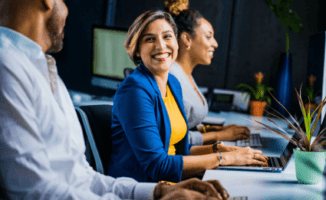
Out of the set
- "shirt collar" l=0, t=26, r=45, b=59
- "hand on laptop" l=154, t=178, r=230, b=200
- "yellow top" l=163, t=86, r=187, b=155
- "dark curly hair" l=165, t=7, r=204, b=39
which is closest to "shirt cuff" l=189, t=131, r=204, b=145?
"yellow top" l=163, t=86, r=187, b=155

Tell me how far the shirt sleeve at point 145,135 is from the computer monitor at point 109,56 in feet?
4.69

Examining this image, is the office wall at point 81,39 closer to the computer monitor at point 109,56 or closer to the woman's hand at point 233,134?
the computer monitor at point 109,56

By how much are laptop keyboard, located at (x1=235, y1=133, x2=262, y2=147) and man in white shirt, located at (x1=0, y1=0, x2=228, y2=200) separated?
878 millimetres

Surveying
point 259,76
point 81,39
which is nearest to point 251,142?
point 259,76

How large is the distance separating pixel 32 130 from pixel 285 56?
245 cm

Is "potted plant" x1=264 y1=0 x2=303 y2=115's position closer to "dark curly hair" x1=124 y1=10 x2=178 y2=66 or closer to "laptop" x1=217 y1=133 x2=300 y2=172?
"laptop" x1=217 y1=133 x2=300 y2=172

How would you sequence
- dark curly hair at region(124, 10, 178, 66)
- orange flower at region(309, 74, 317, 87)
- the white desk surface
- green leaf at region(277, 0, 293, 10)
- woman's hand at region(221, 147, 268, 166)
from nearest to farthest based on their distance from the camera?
the white desk surface < woman's hand at region(221, 147, 268, 166) < dark curly hair at region(124, 10, 178, 66) < orange flower at region(309, 74, 317, 87) < green leaf at region(277, 0, 293, 10)

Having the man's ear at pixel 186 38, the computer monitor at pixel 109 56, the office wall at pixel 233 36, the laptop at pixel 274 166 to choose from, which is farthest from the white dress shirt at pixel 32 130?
the office wall at pixel 233 36

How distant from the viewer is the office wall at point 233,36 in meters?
2.74

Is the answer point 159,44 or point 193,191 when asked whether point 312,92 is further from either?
point 193,191

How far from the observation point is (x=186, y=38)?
189cm

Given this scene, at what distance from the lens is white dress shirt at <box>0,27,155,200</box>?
1.73 ft

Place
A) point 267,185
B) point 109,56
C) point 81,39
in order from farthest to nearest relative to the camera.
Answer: point 81,39
point 109,56
point 267,185

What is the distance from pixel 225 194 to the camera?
0.72 metres
